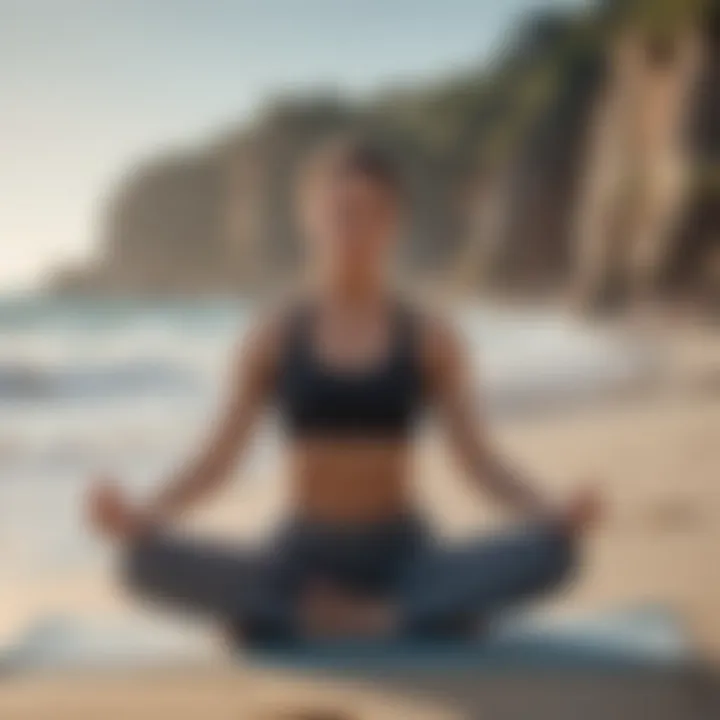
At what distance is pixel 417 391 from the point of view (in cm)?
125

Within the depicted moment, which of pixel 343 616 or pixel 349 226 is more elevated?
pixel 349 226

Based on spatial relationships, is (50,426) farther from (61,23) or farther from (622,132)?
(622,132)

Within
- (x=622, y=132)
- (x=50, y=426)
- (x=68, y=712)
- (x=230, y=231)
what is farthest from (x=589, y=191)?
(x=68, y=712)

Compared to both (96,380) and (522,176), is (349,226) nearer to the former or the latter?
(522,176)

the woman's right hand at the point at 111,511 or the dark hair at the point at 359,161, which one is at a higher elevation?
the dark hair at the point at 359,161

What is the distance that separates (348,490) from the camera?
48.9 inches

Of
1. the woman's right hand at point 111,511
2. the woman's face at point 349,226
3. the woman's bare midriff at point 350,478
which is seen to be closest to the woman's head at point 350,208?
the woman's face at point 349,226

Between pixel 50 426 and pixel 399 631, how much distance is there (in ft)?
1.33

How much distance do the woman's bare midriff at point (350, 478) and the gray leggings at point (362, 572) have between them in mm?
21

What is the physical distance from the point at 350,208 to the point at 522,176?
0.58 feet

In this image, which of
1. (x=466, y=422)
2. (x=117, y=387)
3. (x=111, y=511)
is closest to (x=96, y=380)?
(x=117, y=387)

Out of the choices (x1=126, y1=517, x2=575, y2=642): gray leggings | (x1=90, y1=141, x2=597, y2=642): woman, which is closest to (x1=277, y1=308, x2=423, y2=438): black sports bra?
(x1=90, y1=141, x2=597, y2=642): woman

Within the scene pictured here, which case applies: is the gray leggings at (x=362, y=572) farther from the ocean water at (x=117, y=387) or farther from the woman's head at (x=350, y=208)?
the woman's head at (x=350, y=208)

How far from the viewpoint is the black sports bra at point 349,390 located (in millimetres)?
1242
